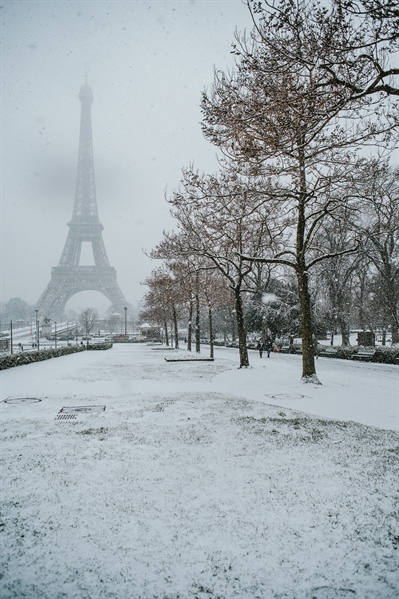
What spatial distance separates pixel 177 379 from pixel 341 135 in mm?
9420

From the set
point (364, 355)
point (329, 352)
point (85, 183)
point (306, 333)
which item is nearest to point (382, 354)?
point (364, 355)

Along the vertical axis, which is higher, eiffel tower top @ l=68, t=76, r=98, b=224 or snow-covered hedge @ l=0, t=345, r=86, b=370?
eiffel tower top @ l=68, t=76, r=98, b=224

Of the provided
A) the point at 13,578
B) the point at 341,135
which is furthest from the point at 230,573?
the point at 341,135

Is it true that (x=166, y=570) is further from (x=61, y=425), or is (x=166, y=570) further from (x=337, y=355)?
(x=337, y=355)

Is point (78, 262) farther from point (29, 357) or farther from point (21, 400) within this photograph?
point (21, 400)

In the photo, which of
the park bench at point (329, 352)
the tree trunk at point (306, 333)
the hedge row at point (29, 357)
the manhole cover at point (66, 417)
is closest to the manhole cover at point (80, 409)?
the manhole cover at point (66, 417)

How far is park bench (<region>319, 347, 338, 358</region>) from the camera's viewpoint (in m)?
25.5

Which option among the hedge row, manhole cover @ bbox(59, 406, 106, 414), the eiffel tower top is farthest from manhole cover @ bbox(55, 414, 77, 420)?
the eiffel tower top

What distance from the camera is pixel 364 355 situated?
22562 mm

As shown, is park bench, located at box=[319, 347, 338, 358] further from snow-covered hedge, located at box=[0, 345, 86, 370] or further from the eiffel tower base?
the eiffel tower base

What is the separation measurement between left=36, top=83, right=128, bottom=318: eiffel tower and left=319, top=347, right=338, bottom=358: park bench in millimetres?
68477

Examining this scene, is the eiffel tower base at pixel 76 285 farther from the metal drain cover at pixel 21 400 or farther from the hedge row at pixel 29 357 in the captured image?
the metal drain cover at pixel 21 400

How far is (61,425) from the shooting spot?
709 centimetres

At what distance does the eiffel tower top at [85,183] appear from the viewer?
10100 centimetres
